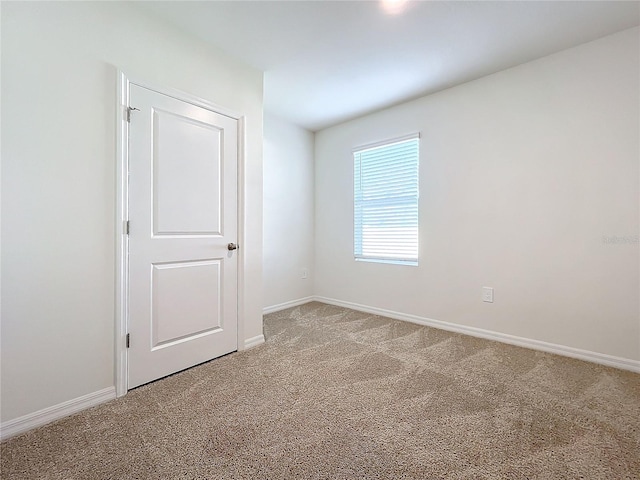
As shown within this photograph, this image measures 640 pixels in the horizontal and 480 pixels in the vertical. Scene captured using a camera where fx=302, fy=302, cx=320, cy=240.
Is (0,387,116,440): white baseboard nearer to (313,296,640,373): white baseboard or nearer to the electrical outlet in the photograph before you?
(313,296,640,373): white baseboard

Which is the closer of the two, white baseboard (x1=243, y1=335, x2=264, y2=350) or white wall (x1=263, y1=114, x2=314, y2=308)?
white baseboard (x1=243, y1=335, x2=264, y2=350)

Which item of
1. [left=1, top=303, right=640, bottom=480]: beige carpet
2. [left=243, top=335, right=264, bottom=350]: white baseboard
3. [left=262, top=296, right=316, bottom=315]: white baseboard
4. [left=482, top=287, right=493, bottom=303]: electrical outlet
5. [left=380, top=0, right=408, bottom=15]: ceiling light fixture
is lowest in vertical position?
[left=1, top=303, right=640, bottom=480]: beige carpet

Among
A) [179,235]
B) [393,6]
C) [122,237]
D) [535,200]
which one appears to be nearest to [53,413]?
[122,237]

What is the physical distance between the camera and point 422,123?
319 centimetres

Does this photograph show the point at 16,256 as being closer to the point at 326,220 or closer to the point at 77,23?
the point at 77,23

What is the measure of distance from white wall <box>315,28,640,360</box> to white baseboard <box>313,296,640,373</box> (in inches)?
1.7

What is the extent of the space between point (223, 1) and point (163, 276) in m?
1.81

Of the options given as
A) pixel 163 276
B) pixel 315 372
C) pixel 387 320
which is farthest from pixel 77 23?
pixel 387 320

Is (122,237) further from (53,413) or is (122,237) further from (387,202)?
(387,202)

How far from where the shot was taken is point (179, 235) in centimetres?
213

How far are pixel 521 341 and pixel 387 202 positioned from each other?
1859 mm

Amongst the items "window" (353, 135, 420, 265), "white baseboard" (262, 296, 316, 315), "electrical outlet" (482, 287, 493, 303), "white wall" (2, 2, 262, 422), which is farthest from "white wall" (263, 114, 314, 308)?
"electrical outlet" (482, 287, 493, 303)

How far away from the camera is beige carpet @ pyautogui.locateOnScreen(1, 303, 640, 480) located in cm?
127

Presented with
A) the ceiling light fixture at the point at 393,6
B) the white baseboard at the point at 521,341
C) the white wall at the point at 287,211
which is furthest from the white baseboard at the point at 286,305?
the ceiling light fixture at the point at 393,6
